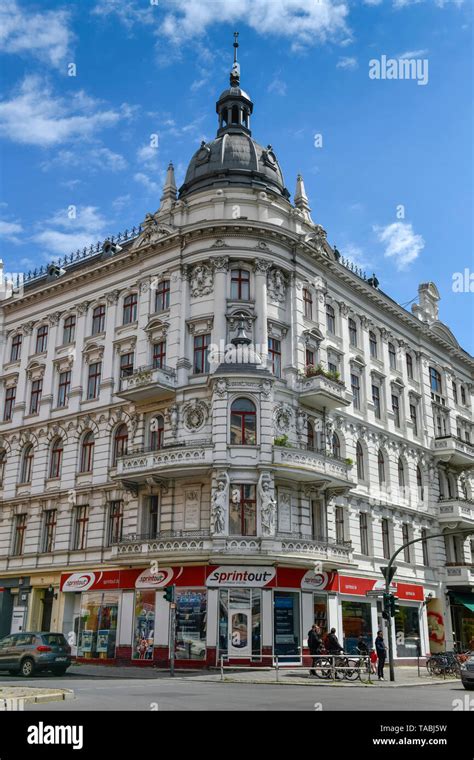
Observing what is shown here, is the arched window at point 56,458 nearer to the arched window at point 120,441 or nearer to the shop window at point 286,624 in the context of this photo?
the arched window at point 120,441

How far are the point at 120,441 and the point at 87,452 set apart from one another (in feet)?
8.38

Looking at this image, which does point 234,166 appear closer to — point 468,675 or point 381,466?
point 381,466

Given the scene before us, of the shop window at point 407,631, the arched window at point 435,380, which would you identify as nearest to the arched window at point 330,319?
the arched window at point 435,380

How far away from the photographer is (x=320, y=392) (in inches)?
1346

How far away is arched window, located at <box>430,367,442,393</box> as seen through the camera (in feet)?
162

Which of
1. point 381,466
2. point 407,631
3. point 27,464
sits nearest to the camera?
point 407,631

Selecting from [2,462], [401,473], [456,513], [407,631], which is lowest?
[407,631]

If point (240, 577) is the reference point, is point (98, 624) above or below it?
below

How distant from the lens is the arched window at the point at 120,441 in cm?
3662

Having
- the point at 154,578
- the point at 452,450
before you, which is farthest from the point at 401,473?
the point at 154,578

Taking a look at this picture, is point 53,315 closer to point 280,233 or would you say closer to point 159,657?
point 280,233

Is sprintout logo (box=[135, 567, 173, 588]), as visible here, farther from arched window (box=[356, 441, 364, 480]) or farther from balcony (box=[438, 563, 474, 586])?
balcony (box=[438, 563, 474, 586])

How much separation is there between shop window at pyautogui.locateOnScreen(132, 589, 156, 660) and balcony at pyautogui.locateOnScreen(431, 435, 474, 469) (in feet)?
73.5

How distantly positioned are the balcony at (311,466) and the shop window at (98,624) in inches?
393
